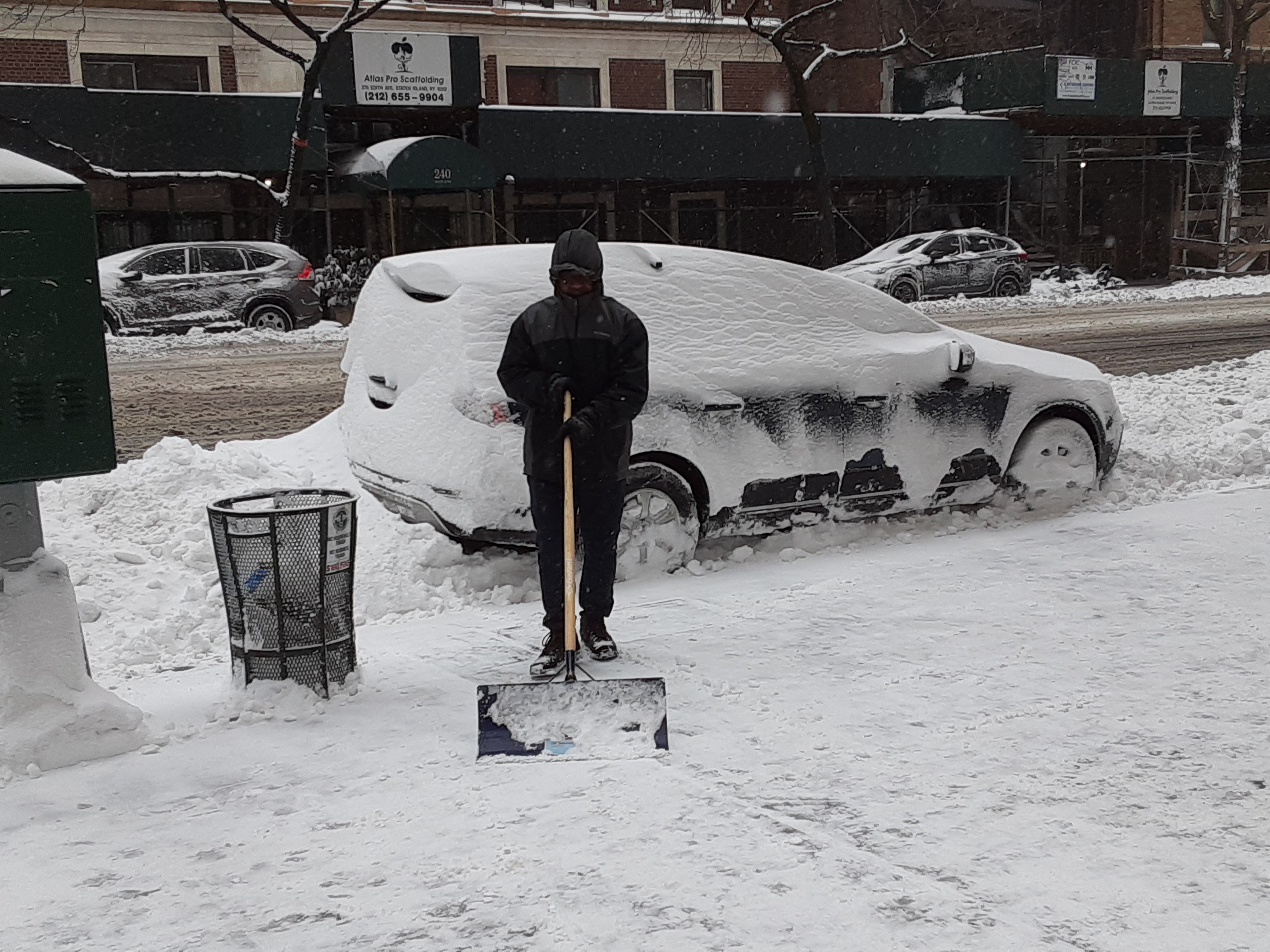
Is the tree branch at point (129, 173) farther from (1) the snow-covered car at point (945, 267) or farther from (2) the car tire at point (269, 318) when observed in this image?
(1) the snow-covered car at point (945, 267)

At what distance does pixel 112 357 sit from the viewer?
17.1 m

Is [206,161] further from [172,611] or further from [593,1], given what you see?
[172,611]

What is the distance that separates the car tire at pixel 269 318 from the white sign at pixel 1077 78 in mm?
20100

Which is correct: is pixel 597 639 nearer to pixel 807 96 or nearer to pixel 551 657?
pixel 551 657

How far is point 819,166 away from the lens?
88.5 feet

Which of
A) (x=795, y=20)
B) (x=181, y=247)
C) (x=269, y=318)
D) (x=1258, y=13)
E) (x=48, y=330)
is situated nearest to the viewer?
(x=48, y=330)

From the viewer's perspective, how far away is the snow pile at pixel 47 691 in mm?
4230

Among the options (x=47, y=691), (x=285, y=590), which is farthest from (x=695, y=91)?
(x=47, y=691)

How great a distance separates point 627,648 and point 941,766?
1717 millimetres

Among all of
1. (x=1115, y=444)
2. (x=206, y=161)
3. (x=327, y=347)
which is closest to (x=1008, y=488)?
(x=1115, y=444)

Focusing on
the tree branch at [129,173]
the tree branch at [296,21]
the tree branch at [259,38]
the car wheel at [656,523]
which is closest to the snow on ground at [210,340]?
the tree branch at [129,173]

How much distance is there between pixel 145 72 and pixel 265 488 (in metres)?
22.1

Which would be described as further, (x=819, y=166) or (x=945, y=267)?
(x=819, y=166)

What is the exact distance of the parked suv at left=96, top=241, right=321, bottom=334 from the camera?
19.2m
